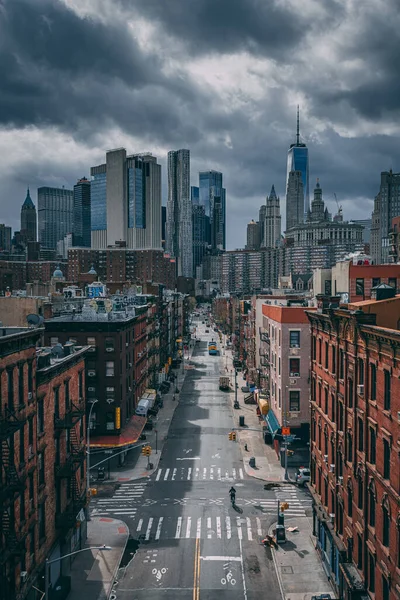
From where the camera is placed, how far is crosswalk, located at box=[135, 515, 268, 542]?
45.3 metres

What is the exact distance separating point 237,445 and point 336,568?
35276mm

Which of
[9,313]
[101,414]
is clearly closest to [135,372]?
[101,414]

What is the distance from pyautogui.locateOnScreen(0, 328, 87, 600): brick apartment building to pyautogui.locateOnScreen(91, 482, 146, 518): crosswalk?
20.5ft

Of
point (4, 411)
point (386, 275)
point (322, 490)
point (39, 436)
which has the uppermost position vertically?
point (386, 275)

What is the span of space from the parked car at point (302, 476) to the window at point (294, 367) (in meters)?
10.2

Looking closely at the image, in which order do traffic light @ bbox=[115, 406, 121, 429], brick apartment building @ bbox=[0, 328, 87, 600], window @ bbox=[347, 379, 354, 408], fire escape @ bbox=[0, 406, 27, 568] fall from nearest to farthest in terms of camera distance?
fire escape @ bbox=[0, 406, 27, 568]
brick apartment building @ bbox=[0, 328, 87, 600]
window @ bbox=[347, 379, 354, 408]
traffic light @ bbox=[115, 406, 121, 429]

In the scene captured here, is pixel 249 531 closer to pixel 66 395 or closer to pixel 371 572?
pixel 371 572

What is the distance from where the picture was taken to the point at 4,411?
91.9 feet

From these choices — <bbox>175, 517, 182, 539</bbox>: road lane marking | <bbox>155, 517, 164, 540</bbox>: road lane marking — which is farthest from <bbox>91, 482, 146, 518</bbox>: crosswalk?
<bbox>175, 517, 182, 539</bbox>: road lane marking

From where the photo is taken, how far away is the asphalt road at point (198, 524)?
3788 centimetres

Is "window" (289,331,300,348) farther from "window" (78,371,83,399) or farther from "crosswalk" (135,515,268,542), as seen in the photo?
"window" (78,371,83,399)

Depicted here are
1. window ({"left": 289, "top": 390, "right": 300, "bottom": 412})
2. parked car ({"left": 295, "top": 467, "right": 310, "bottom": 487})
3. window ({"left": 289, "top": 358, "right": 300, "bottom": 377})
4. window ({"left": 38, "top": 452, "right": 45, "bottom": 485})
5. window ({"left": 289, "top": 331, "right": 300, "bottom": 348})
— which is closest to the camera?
window ({"left": 38, "top": 452, "right": 45, "bottom": 485})

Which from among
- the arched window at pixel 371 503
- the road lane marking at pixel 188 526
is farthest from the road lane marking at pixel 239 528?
the arched window at pixel 371 503

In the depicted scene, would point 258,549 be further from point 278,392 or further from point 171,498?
point 278,392
